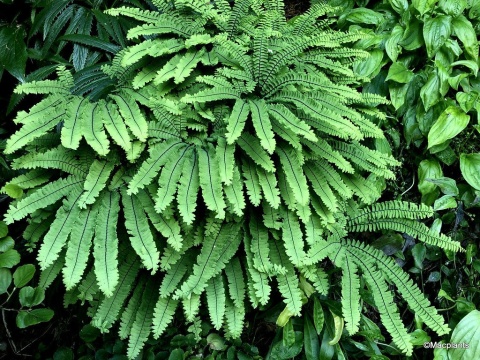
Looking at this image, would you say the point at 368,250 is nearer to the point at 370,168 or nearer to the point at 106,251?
the point at 370,168

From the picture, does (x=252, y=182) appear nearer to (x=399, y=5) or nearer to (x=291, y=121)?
(x=291, y=121)

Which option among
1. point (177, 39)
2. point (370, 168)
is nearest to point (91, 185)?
point (177, 39)

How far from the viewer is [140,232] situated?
2.36 m

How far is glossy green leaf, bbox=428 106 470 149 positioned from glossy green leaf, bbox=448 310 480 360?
118 cm

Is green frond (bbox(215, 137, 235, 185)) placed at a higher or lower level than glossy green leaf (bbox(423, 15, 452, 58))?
lower

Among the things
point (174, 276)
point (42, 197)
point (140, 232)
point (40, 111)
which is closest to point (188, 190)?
point (140, 232)

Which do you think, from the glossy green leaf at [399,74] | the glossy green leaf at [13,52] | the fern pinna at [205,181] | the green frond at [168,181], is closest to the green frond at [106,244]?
the fern pinna at [205,181]

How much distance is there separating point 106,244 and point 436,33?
2678 millimetres

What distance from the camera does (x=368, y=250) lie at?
8.98 feet

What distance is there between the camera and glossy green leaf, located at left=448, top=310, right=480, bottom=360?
2.79 meters

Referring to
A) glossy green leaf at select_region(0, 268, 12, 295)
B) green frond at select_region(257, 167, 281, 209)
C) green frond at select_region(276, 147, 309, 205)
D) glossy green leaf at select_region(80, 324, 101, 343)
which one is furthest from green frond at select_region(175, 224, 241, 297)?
glossy green leaf at select_region(0, 268, 12, 295)

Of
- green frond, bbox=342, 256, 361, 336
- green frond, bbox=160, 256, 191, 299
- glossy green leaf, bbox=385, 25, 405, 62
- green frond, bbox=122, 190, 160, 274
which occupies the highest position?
glossy green leaf, bbox=385, 25, 405, 62

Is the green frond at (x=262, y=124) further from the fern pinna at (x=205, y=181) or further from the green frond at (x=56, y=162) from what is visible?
the green frond at (x=56, y=162)

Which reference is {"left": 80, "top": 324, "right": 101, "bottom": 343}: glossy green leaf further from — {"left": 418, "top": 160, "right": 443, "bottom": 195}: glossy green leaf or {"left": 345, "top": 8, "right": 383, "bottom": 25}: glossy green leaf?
{"left": 345, "top": 8, "right": 383, "bottom": 25}: glossy green leaf
